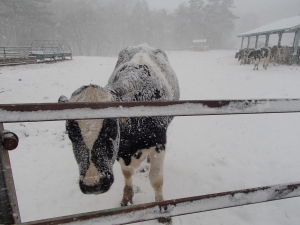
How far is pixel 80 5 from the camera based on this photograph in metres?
47.2

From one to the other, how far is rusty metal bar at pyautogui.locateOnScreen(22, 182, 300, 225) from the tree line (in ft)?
149

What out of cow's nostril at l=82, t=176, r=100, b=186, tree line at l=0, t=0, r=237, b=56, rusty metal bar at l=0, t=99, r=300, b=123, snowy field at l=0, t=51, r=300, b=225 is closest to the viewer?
rusty metal bar at l=0, t=99, r=300, b=123

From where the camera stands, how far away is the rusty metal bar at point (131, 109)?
0.94 meters

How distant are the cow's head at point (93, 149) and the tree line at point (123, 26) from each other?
147 ft

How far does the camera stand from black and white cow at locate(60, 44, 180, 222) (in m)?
1.50

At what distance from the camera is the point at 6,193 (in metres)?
1.02

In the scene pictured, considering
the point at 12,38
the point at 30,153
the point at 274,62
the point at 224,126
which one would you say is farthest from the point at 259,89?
the point at 12,38

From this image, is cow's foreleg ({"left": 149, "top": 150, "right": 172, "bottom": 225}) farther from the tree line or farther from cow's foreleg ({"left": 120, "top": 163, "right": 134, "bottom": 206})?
the tree line

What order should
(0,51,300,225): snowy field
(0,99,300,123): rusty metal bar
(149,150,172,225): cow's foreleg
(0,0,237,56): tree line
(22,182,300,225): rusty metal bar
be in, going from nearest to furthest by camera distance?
(0,99,300,123): rusty metal bar, (22,182,300,225): rusty metal bar, (149,150,172,225): cow's foreleg, (0,51,300,225): snowy field, (0,0,237,56): tree line

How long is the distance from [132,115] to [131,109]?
33mm

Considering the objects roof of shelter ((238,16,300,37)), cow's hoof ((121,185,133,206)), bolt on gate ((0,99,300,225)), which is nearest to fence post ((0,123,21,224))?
bolt on gate ((0,99,300,225))

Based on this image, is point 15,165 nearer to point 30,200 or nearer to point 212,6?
point 30,200

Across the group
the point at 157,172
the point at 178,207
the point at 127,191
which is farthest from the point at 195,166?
the point at 178,207

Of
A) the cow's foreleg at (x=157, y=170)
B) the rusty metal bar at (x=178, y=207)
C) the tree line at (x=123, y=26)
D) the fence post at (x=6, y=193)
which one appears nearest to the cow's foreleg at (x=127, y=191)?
the cow's foreleg at (x=157, y=170)
